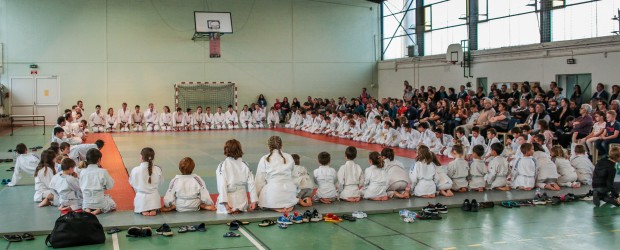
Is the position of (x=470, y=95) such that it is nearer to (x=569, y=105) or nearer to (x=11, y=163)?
(x=569, y=105)

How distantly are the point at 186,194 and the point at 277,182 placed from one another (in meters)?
1.30

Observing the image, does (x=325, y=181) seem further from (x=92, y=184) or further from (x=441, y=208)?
(x=92, y=184)

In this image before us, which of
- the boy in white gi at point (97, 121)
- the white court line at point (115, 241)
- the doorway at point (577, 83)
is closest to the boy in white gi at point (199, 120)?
the boy in white gi at point (97, 121)

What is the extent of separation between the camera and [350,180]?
30.4 ft

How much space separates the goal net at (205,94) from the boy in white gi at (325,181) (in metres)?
20.1

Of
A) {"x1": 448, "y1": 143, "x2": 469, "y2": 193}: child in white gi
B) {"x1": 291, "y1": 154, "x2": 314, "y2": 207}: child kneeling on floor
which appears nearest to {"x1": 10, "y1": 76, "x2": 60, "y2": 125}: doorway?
{"x1": 291, "y1": 154, "x2": 314, "y2": 207}: child kneeling on floor

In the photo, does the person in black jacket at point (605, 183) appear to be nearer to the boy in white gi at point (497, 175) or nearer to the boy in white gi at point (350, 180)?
the boy in white gi at point (497, 175)

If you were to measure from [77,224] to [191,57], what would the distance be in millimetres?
22350

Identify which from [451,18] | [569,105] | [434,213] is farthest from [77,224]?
[451,18]

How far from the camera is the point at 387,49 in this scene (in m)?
31.0

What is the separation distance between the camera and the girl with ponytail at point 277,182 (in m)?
8.54

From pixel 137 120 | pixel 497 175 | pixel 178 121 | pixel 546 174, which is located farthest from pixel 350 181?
pixel 137 120

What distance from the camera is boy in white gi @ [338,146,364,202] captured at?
923 centimetres

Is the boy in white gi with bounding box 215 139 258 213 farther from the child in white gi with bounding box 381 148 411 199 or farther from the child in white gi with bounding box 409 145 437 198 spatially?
the child in white gi with bounding box 409 145 437 198
